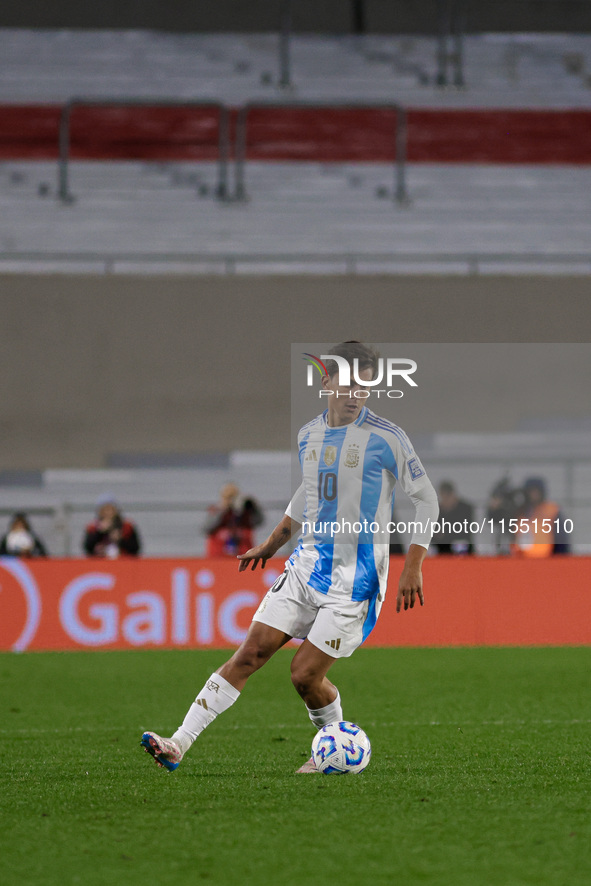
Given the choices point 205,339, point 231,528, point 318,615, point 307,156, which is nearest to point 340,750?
point 318,615

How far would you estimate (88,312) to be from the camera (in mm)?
14445

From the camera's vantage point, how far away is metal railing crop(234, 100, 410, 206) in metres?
16.4

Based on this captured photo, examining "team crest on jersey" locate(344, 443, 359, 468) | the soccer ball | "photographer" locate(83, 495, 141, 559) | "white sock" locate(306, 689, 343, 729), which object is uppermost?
"team crest on jersey" locate(344, 443, 359, 468)

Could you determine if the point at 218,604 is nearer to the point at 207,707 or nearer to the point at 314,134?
the point at 207,707

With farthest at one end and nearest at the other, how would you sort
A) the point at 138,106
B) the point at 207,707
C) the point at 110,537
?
the point at 138,106 < the point at 110,537 < the point at 207,707

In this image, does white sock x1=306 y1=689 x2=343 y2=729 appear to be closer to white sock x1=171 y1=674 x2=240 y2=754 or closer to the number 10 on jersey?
white sock x1=171 y1=674 x2=240 y2=754

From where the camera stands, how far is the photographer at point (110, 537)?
1263 cm

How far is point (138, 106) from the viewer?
1664 cm

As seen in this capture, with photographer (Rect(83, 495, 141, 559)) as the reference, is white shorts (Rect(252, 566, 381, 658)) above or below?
above

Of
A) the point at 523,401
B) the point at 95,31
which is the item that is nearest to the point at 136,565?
the point at 523,401

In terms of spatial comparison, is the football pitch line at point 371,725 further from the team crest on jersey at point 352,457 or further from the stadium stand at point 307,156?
the stadium stand at point 307,156

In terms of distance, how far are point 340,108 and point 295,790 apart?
13.4m

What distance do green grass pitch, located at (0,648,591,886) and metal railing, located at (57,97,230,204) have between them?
9320 millimetres

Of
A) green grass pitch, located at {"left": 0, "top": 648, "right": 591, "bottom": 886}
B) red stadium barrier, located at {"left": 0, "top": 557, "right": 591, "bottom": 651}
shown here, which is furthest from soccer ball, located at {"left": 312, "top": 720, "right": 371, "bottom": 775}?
red stadium barrier, located at {"left": 0, "top": 557, "right": 591, "bottom": 651}
